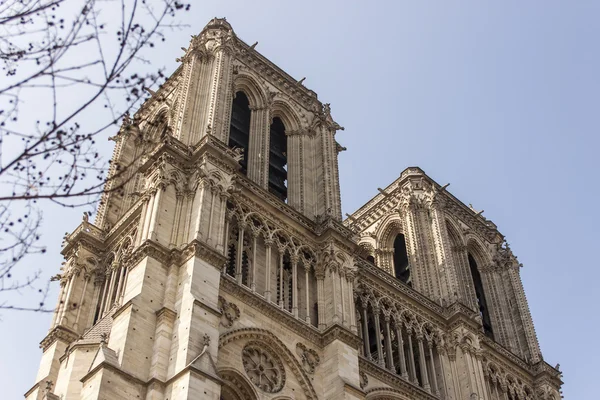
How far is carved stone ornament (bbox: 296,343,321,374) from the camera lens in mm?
27141

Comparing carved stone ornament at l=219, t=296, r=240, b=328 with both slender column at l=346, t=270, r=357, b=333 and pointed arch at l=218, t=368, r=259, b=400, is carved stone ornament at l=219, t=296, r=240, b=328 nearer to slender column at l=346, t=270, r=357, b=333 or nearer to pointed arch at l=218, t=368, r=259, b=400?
pointed arch at l=218, t=368, r=259, b=400

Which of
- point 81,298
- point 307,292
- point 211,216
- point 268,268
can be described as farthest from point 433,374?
point 81,298

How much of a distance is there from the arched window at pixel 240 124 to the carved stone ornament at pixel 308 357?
8.84 metres

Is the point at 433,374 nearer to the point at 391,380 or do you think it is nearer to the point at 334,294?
the point at 391,380

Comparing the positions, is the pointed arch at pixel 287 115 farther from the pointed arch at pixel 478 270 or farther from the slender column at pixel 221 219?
the pointed arch at pixel 478 270

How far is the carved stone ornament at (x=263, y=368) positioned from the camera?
25.5 m

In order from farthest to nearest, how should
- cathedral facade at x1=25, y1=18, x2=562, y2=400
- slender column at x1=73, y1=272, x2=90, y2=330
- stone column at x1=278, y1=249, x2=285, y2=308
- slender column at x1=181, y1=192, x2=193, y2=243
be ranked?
slender column at x1=73, y1=272, x2=90, y2=330 → stone column at x1=278, y1=249, x2=285, y2=308 → slender column at x1=181, y1=192, x2=193, y2=243 → cathedral facade at x1=25, y1=18, x2=562, y2=400

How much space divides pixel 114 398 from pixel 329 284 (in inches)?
407

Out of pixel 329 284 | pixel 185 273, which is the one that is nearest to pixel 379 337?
pixel 329 284

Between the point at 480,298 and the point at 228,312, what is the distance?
19685mm

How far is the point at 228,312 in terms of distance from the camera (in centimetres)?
2594

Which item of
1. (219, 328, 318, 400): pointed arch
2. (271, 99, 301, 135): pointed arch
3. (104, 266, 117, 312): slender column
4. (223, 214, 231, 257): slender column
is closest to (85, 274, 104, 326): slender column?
(104, 266, 117, 312): slender column

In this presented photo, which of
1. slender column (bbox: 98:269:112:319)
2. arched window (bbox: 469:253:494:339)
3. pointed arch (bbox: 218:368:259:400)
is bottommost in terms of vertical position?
pointed arch (bbox: 218:368:259:400)

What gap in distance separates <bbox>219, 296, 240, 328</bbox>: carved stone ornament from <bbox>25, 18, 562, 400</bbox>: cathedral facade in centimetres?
5
